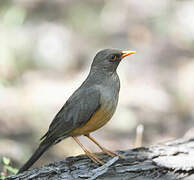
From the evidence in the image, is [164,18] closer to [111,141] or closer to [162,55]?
[162,55]

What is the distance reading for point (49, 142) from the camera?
570cm

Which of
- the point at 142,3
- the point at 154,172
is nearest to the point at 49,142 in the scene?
the point at 154,172

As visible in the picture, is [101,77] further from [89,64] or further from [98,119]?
[89,64]

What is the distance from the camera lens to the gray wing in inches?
216

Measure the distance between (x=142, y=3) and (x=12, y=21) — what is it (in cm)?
485

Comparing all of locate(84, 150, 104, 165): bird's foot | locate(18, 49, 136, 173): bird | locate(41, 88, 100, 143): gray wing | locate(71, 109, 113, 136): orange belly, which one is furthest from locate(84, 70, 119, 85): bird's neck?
locate(84, 150, 104, 165): bird's foot

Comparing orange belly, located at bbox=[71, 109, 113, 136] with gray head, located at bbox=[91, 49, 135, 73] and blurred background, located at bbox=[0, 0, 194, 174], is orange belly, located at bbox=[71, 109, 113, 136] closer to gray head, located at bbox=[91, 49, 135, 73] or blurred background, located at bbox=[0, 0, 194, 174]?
gray head, located at bbox=[91, 49, 135, 73]

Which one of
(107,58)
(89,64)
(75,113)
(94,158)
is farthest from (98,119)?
(89,64)

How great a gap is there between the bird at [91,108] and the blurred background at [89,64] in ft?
7.60

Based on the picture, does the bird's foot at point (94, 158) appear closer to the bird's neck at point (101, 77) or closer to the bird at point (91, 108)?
the bird at point (91, 108)

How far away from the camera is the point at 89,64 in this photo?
35.8 feet

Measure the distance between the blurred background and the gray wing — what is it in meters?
2.36

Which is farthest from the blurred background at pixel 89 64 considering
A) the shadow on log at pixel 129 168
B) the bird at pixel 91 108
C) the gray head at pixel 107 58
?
the gray head at pixel 107 58

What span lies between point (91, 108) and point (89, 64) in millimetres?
5512
